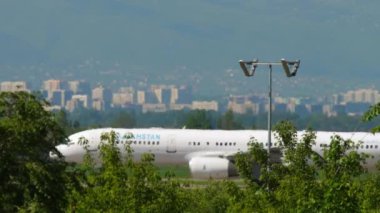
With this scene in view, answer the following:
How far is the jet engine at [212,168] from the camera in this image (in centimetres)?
9281

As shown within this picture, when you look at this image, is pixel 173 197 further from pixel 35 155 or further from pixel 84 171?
pixel 35 155

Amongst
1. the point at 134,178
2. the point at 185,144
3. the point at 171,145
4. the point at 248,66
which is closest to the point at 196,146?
the point at 185,144

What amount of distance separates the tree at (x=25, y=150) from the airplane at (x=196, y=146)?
5776 centimetres

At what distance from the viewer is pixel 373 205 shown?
38656mm

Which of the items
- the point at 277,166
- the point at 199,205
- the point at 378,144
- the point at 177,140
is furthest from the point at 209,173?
the point at 277,166

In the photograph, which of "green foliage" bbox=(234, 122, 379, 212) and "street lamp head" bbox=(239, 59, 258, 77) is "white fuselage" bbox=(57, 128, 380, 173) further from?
"green foliage" bbox=(234, 122, 379, 212)

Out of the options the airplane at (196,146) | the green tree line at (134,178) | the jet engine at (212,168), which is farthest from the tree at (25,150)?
the airplane at (196,146)

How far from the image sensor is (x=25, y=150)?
3509 centimetres

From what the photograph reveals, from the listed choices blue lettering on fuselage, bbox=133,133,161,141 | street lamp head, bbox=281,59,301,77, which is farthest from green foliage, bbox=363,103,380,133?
blue lettering on fuselage, bbox=133,133,161,141

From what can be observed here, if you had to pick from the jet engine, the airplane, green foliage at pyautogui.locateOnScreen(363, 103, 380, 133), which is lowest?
the jet engine

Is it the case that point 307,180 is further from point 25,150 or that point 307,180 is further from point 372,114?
point 372,114

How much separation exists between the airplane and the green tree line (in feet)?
164

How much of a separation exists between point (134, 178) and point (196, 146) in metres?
56.8

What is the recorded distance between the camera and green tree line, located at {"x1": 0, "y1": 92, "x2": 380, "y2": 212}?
114 feet
